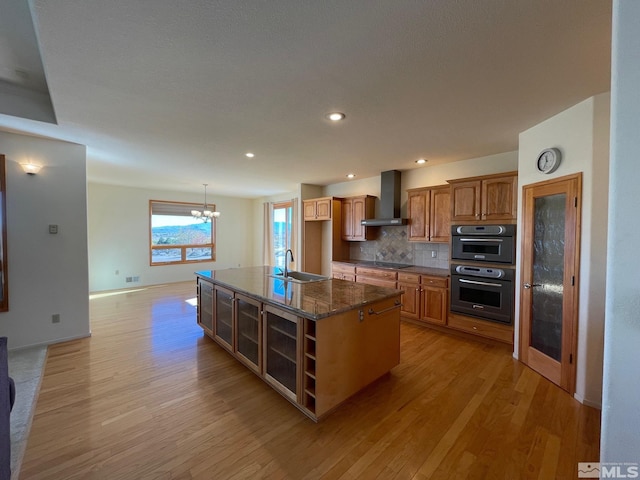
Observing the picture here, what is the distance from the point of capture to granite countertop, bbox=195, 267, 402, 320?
6.84ft

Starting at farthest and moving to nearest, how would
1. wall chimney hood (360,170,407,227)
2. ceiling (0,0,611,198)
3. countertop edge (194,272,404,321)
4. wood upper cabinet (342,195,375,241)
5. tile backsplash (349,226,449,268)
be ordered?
wood upper cabinet (342,195,375,241), wall chimney hood (360,170,407,227), tile backsplash (349,226,449,268), countertop edge (194,272,404,321), ceiling (0,0,611,198)

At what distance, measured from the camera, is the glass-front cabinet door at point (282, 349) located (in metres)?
2.16

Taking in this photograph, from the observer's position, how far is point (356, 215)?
17.6 feet

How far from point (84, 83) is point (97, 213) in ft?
18.4

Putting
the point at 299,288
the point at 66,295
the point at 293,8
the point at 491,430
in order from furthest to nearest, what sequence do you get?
1. the point at 66,295
2. the point at 299,288
3. the point at 491,430
4. the point at 293,8

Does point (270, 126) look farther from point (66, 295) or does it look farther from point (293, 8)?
point (66, 295)

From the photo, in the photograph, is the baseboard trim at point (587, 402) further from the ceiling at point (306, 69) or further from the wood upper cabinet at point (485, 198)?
the ceiling at point (306, 69)

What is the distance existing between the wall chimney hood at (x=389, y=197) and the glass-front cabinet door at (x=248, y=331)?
289 centimetres

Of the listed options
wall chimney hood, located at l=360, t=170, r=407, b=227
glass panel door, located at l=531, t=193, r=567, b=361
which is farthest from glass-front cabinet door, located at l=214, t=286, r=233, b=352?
glass panel door, located at l=531, t=193, r=567, b=361

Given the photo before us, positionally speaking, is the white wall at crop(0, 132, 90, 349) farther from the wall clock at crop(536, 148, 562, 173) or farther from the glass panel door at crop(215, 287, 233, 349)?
the wall clock at crop(536, 148, 562, 173)

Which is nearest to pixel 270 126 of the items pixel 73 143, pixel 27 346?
pixel 73 143

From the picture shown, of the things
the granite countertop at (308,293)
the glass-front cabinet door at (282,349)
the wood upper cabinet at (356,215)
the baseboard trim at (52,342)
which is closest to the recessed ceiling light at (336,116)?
the granite countertop at (308,293)

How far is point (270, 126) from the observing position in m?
2.77

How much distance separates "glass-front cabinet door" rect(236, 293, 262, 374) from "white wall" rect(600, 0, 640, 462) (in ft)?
7.30
